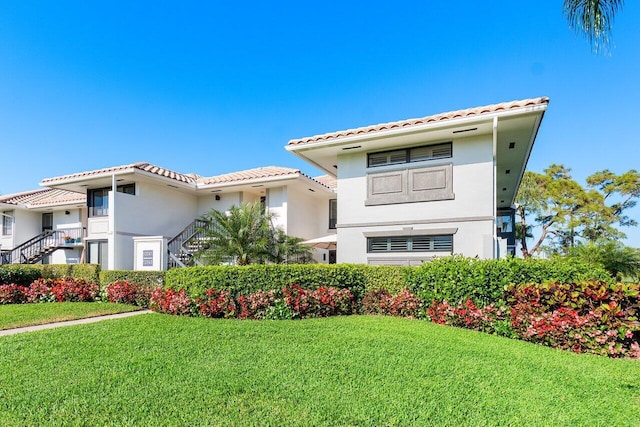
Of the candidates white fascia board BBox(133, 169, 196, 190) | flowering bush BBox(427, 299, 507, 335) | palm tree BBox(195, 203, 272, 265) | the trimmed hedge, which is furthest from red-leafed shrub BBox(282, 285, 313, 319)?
white fascia board BBox(133, 169, 196, 190)

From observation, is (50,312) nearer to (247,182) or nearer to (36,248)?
(247,182)

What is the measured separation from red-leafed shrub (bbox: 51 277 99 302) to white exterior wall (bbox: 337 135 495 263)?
8955mm

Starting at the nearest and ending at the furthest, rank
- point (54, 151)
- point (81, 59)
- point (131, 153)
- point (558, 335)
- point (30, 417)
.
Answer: point (30, 417) < point (558, 335) < point (81, 59) < point (54, 151) < point (131, 153)

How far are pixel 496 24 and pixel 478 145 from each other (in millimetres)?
3548

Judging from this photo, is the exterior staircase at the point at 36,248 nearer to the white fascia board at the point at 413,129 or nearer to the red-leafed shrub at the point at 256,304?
the white fascia board at the point at 413,129

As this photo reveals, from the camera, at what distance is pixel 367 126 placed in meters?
12.0

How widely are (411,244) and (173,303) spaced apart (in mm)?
7501

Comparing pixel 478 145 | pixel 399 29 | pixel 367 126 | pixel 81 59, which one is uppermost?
pixel 399 29

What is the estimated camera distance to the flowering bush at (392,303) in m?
8.82

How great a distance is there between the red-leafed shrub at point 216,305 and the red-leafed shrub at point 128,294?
3.40 metres

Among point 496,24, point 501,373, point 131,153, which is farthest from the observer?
point 131,153

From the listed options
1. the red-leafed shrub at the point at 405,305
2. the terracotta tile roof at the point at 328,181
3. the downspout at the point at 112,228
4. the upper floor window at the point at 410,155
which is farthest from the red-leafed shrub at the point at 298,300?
the terracotta tile roof at the point at 328,181

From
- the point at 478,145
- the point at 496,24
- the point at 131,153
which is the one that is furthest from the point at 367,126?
the point at 131,153

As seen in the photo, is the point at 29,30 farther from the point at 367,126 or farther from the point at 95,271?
the point at 367,126
